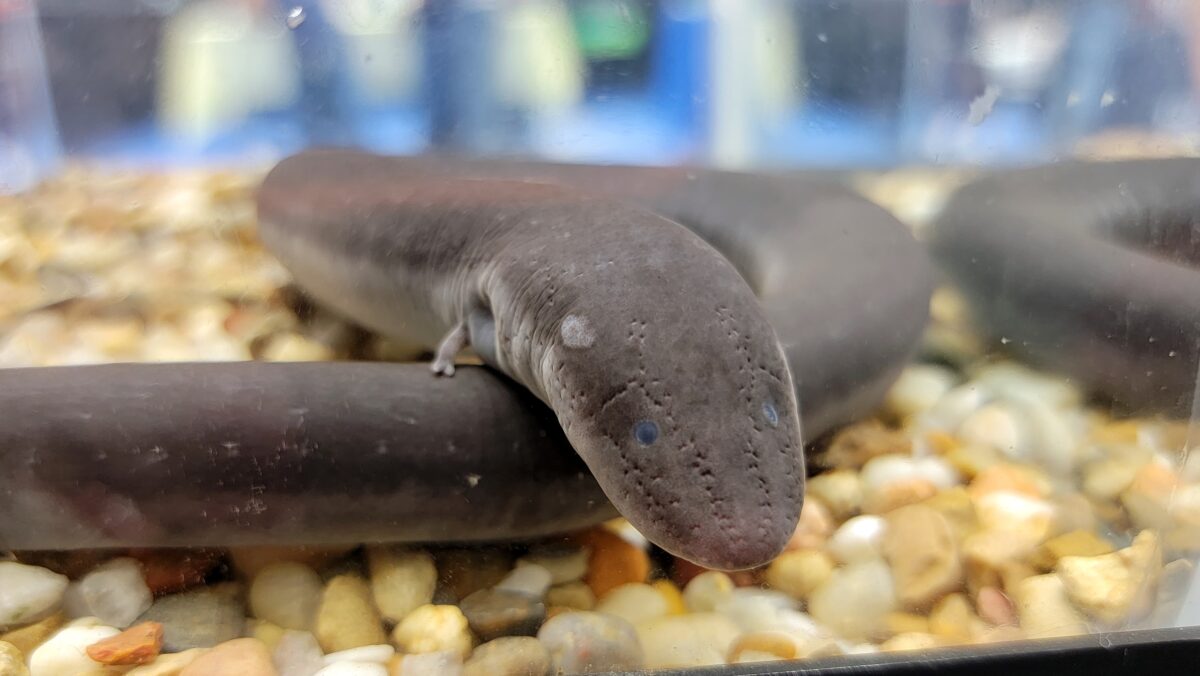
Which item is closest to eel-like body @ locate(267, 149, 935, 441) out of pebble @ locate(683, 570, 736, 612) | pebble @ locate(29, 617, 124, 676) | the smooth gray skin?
the smooth gray skin

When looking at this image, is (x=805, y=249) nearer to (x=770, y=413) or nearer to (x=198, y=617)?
(x=770, y=413)

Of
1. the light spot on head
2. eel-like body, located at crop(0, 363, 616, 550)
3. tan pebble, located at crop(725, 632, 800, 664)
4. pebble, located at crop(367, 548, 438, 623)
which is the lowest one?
pebble, located at crop(367, 548, 438, 623)

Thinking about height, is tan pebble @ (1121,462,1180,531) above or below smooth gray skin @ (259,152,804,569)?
below

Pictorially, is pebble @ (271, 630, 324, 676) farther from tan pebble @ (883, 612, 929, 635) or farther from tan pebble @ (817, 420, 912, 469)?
tan pebble @ (817, 420, 912, 469)

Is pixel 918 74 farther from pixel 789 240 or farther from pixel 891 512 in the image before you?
pixel 891 512

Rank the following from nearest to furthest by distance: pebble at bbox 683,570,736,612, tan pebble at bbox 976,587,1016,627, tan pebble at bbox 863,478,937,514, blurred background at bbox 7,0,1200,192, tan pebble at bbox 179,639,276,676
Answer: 1. tan pebble at bbox 179,639,276,676
2. tan pebble at bbox 976,587,1016,627
3. pebble at bbox 683,570,736,612
4. tan pebble at bbox 863,478,937,514
5. blurred background at bbox 7,0,1200,192
